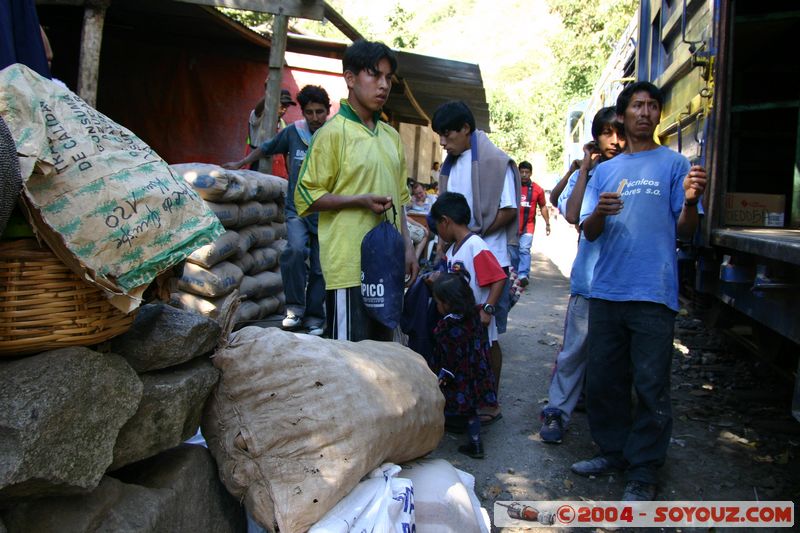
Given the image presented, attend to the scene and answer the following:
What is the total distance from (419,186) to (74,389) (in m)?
10.3

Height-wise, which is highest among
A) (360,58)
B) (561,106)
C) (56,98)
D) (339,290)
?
(561,106)

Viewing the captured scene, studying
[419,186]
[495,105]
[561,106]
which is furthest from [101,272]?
[495,105]

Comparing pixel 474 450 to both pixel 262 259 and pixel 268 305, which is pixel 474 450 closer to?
pixel 268 305

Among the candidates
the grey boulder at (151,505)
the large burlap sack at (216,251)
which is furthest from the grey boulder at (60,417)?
the large burlap sack at (216,251)

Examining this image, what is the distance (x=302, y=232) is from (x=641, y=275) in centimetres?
279

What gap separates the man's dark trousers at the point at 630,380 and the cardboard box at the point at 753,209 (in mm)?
1453

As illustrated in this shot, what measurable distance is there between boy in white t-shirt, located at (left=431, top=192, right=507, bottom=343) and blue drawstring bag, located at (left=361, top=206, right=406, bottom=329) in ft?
2.70

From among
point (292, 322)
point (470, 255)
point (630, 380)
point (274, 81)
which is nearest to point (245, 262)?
point (292, 322)

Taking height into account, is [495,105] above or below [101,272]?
above

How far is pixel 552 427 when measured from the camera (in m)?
3.89

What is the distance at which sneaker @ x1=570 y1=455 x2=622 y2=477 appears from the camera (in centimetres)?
343

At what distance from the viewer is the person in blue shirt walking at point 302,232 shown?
5.16 meters

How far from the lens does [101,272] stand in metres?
1.74

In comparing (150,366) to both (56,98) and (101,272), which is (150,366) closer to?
(101,272)
